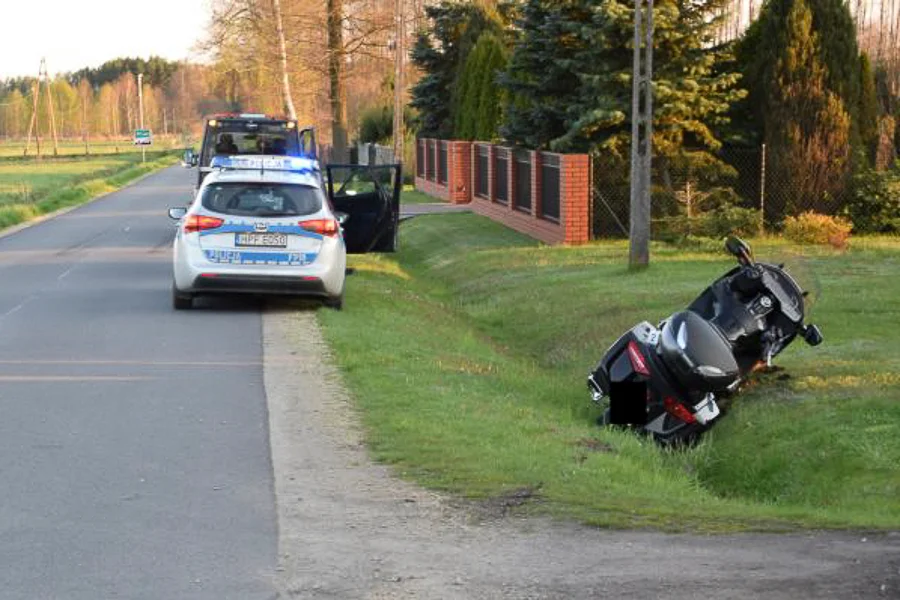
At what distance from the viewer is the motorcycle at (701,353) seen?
9.73 m

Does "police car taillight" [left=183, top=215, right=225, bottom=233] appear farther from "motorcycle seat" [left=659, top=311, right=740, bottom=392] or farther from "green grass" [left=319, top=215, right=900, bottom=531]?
"motorcycle seat" [left=659, top=311, right=740, bottom=392]

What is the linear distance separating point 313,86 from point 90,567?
197ft

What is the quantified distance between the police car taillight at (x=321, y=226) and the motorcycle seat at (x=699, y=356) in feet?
21.8

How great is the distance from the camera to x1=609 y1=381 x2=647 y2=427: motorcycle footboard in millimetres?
10164

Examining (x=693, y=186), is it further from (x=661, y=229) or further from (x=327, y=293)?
(x=327, y=293)

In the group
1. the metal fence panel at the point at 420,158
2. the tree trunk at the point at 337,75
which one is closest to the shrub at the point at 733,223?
the metal fence panel at the point at 420,158

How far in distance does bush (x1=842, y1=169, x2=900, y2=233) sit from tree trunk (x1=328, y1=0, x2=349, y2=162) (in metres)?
30.4

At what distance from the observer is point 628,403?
10.2m

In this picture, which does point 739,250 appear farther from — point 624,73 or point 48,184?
point 48,184

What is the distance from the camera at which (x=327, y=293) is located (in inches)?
627

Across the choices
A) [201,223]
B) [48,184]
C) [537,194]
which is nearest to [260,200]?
[201,223]

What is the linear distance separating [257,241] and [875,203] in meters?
12.9

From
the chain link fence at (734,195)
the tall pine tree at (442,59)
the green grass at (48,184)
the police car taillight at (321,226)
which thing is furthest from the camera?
the tall pine tree at (442,59)

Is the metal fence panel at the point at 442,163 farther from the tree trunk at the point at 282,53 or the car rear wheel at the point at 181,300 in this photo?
the car rear wheel at the point at 181,300
